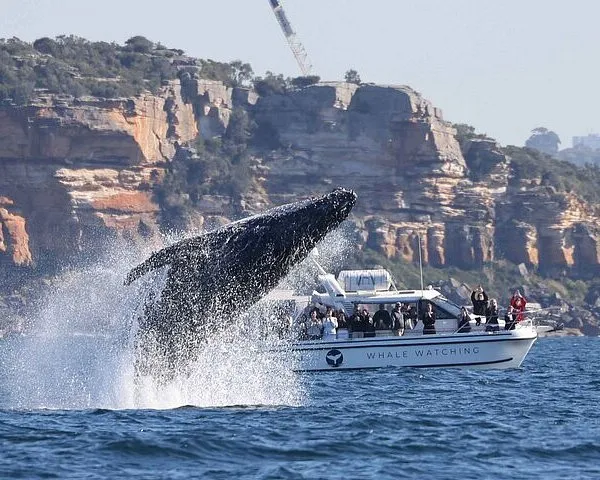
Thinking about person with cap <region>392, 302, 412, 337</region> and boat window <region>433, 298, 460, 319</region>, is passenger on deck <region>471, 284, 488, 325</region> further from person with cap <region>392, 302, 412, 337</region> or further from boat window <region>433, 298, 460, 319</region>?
person with cap <region>392, 302, 412, 337</region>

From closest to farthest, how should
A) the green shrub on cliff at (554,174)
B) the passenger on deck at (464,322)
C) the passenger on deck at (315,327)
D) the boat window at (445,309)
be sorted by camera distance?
1. the passenger on deck at (464,322)
2. the passenger on deck at (315,327)
3. the boat window at (445,309)
4. the green shrub on cliff at (554,174)

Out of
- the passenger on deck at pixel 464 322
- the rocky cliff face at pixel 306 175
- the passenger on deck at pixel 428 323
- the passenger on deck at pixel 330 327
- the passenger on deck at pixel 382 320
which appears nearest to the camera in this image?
the passenger on deck at pixel 330 327

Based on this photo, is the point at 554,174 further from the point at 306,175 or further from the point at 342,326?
the point at 342,326

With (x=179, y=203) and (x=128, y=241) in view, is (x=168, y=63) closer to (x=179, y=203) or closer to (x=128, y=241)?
(x=179, y=203)

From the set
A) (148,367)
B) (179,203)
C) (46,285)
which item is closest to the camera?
(148,367)

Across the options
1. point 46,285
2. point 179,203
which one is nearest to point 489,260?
point 179,203

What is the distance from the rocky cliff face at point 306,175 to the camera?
13675 centimetres

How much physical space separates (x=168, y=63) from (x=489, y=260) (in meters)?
43.1

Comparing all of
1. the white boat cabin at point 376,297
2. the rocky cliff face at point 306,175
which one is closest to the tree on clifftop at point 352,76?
the rocky cliff face at point 306,175

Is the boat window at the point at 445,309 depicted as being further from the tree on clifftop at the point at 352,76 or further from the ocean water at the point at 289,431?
the tree on clifftop at the point at 352,76

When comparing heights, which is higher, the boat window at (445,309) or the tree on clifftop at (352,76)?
the tree on clifftop at (352,76)

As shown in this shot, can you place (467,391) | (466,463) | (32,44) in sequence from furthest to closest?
(32,44)
(467,391)
(466,463)

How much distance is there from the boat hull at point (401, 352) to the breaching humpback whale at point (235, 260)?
21.8 metres

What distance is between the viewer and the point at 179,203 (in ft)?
476
